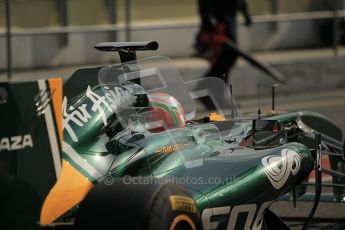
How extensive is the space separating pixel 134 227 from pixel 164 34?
11761 millimetres

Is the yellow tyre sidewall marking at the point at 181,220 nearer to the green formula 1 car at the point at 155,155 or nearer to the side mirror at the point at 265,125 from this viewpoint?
the green formula 1 car at the point at 155,155

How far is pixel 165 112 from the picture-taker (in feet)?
20.1

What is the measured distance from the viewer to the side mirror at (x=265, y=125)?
6410mm

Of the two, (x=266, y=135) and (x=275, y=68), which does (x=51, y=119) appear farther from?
(x=275, y=68)

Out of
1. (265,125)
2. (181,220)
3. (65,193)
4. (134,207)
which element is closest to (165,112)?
(265,125)

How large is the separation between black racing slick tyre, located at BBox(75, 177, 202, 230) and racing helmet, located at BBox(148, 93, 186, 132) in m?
1.29

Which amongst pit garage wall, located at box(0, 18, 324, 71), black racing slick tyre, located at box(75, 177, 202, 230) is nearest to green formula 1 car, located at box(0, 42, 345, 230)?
black racing slick tyre, located at box(75, 177, 202, 230)

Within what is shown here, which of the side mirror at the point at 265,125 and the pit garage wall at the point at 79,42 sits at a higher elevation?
the side mirror at the point at 265,125

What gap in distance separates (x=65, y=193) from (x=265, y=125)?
1966 millimetres

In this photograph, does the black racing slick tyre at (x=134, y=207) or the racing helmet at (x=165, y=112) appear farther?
the racing helmet at (x=165, y=112)

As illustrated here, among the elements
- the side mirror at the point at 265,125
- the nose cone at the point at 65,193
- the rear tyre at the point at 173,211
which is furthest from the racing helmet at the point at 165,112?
the rear tyre at the point at 173,211

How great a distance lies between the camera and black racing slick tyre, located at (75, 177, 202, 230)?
4457 mm

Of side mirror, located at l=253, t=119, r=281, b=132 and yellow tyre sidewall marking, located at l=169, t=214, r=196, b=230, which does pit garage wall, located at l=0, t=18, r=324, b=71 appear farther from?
yellow tyre sidewall marking, located at l=169, t=214, r=196, b=230

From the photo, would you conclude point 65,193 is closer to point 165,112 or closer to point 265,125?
point 165,112
